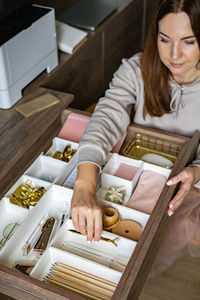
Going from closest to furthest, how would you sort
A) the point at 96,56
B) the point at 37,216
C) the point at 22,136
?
Answer: the point at 37,216
the point at 22,136
the point at 96,56

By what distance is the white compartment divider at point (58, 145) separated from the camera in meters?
1.30

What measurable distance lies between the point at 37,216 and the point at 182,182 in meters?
0.43

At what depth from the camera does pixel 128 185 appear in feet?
3.78

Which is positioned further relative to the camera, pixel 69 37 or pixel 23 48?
pixel 69 37

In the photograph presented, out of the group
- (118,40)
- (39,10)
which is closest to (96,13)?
(118,40)

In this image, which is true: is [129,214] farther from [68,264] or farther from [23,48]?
[23,48]

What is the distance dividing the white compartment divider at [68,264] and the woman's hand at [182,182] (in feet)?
0.87

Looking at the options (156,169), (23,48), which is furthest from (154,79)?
(23,48)

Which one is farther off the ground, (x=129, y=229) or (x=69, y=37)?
(x=69, y=37)

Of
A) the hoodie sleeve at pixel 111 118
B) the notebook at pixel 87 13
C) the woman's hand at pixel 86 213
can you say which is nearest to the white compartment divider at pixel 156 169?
the hoodie sleeve at pixel 111 118

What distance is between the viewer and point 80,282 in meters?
0.92

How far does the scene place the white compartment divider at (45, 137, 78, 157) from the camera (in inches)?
51.2

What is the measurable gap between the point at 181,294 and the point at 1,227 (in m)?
0.77

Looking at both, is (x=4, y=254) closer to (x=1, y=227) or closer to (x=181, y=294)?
(x=1, y=227)
